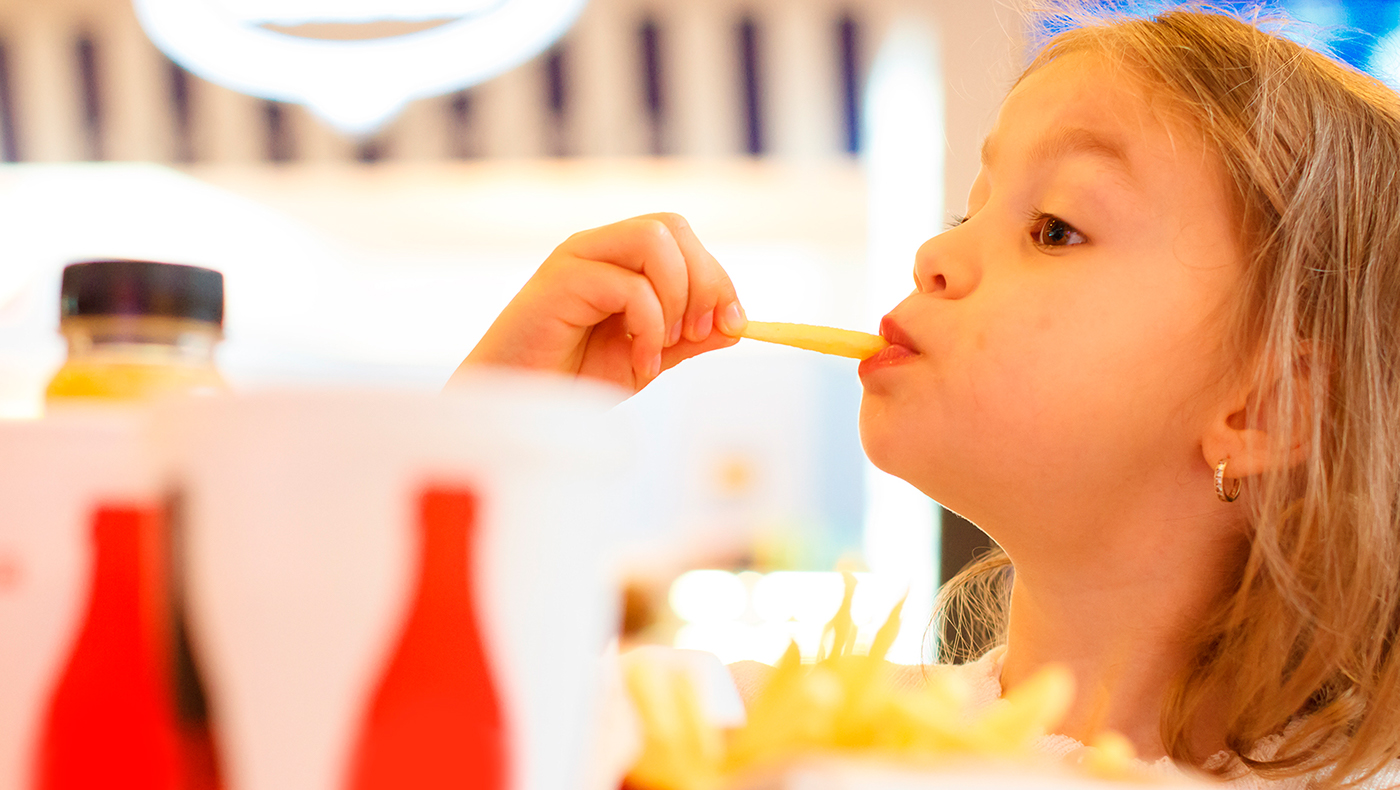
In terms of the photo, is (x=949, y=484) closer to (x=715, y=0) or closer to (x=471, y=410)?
(x=471, y=410)

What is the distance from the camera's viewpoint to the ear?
89cm

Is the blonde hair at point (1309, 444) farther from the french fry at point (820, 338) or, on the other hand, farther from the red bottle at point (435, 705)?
the red bottle at point (435, 705)

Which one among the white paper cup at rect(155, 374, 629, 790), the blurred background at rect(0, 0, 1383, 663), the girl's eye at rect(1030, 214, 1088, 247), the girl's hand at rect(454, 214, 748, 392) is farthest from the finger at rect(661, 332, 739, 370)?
the blurred background at rect(0, 0, 1383, 663)

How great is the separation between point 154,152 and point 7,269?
63cm

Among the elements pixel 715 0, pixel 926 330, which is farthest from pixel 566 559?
pixel 715 0

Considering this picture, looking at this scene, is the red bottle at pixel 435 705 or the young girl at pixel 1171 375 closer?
the red bottle at pixel 435 705

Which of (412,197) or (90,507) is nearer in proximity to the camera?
(90,507)

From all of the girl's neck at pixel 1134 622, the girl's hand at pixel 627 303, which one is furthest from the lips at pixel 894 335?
the girl's neck at pixel 1134 622

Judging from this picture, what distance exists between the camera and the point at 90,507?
0.97 ft

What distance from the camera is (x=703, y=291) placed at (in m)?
0.89

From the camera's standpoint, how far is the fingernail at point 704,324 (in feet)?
2.99

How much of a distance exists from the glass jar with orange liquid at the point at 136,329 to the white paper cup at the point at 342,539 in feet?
0.49

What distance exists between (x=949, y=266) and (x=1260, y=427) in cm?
28

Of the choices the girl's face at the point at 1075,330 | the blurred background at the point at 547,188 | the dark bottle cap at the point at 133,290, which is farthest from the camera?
the blurred background at the point at 547,188
